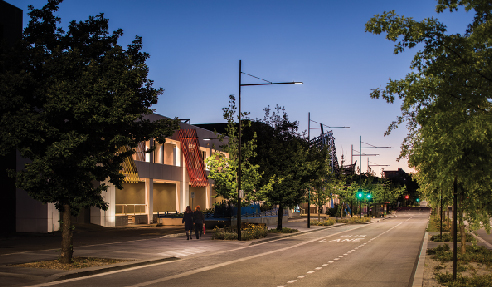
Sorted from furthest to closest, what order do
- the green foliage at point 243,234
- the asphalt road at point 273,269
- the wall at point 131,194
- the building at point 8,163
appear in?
the wall at point 131,194, the building at point 8,163, the green foliage at point 243,234, the asphalt road at point 273,269

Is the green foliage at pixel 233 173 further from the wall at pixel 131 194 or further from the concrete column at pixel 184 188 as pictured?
the concrete column at pixel 184 188

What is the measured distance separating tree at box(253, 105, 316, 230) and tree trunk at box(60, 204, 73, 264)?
18031 millimetres

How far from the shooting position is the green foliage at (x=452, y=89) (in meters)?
8.50

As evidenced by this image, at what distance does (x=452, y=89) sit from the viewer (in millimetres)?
8789

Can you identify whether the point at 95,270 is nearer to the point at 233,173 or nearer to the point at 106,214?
the point at 233,173

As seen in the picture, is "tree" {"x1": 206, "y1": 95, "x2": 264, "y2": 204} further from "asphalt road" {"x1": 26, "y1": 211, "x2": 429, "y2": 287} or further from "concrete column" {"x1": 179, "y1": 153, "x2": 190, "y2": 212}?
"concrete column" {"x1": 179, "y1": 153, "x2": 190, "y2": 212}

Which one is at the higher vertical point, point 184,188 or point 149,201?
point 184,188

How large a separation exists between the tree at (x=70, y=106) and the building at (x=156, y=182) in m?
18.6

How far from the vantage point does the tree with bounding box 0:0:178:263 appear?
1440 centimetres

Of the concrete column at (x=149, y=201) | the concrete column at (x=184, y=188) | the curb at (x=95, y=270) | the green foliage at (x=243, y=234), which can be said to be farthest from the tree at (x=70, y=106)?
the concrete column at (x=184, y=188)

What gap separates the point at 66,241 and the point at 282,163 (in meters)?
20.5

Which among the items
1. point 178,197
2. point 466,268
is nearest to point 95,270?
point 466,268

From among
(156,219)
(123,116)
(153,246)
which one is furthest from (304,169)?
(123,116)

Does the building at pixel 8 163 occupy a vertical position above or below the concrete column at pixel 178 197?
above
